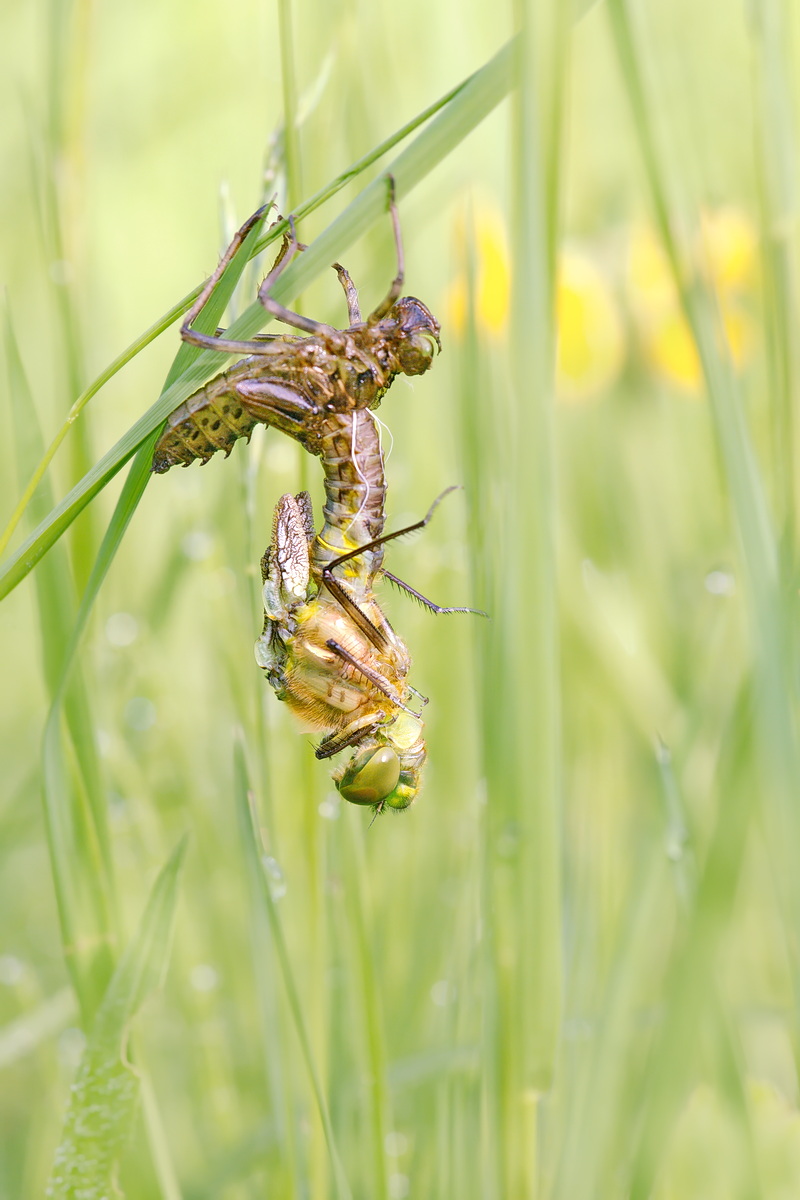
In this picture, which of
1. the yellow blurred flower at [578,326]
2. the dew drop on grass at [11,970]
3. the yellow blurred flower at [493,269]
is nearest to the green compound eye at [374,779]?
the dew drop on grass at [11,970]

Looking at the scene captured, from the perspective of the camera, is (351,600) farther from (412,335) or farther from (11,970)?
(11,970)

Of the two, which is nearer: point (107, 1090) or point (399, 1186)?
point (107, 1090)

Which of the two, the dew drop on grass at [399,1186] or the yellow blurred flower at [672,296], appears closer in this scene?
the dew drop on grass at [399,1186]

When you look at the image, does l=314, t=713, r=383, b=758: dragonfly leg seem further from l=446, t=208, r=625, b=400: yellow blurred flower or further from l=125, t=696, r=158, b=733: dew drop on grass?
l=446, t=208, r=625, b=400: yellow blurred flower

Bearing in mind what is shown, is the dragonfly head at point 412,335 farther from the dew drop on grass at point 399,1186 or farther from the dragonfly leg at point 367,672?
the dew drop on grass at point 399,1186

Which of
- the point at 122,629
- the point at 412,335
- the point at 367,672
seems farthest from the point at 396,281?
the point at 122,629

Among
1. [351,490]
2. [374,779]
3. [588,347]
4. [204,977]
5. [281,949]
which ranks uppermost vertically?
[588,347]

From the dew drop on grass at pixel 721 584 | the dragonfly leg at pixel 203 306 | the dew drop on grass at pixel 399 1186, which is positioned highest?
the dragonfly leg at pixel 203 306

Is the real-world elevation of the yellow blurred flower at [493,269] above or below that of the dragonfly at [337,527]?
above
